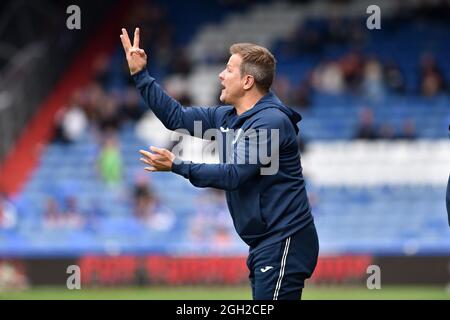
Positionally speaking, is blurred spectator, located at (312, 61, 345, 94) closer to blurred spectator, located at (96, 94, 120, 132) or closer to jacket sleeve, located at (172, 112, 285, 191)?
blurred spectator, located at (96, 94, 120, 132)

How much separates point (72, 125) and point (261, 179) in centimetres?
1573

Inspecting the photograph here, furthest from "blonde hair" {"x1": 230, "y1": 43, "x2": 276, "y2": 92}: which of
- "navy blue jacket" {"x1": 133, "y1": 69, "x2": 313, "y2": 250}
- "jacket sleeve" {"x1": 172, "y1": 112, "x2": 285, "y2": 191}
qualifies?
"jacket sleeve" {"x1": 172, "y1": 112, "x2": 285, "y2": 191}

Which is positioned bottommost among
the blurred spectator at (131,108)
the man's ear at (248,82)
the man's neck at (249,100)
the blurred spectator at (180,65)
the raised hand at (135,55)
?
the man's neck at (249,100)

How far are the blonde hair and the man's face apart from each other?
37 millimetres

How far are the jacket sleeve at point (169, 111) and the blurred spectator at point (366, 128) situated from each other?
550 inches

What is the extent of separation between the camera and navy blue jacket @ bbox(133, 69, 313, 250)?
24.0 ft

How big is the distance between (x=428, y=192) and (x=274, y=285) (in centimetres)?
1422

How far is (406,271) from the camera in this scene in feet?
60.5

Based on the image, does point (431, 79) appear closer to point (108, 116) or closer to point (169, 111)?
point (108, 116)

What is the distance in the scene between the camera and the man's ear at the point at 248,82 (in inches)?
300

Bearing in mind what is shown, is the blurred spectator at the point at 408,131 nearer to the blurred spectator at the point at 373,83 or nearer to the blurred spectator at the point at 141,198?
the blurred spectator at the point at 373,83

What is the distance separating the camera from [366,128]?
2184 cm

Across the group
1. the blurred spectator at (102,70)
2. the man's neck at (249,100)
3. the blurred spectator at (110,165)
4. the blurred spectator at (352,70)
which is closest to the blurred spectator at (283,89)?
the blurred spectator at (352,70)
